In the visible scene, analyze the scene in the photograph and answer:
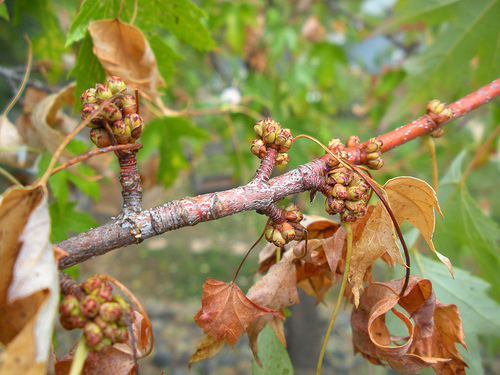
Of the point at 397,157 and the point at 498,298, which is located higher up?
the point at 498,298

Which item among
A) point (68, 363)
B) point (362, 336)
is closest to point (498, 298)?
point (362, 336)

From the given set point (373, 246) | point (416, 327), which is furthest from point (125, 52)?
point (416, 327)

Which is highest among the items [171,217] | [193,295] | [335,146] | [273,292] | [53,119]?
[335,146]

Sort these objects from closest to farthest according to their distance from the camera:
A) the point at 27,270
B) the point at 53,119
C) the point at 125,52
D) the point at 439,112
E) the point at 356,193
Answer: the point at 27,270
the point at 356,193
the point at 439,112
the point at 125,52
the point at 53,119

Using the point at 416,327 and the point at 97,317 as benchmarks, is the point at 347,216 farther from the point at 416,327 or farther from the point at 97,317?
the point at 97,317

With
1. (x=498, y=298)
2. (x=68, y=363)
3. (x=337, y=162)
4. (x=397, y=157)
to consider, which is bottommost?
(x=397, y=157)

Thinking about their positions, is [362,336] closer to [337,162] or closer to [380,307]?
[380,307]
